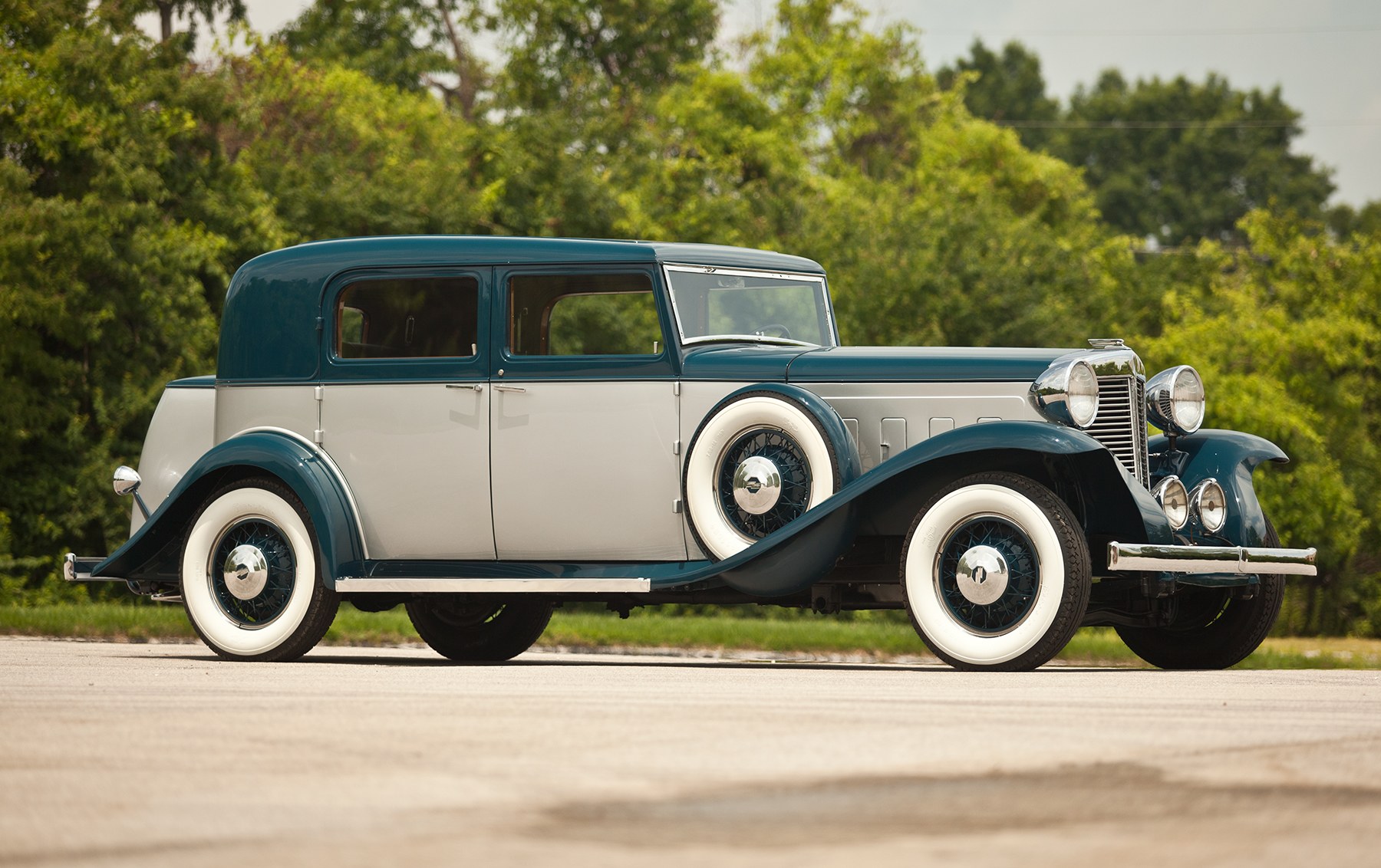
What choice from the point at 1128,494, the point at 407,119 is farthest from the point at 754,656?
the point at 407,119

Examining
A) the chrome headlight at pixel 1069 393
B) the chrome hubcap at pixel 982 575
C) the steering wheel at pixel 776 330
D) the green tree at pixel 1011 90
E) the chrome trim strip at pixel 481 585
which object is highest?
the green tree at pixel 1011 90

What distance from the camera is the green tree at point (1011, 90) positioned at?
224 feet

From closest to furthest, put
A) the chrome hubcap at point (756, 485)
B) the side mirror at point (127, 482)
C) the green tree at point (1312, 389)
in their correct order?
1. the chrome hubcap at point (756, 485)
2. the side mirror at point (127, 482)
3. the green tree at point (1312, 389)

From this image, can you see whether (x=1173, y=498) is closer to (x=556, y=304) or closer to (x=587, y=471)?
(x=587, y=471)

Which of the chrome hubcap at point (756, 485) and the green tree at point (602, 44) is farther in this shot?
the green tree at point (602, 44)

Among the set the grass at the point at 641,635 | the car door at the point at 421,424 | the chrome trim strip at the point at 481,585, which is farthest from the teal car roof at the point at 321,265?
the grass at the point at 641,635

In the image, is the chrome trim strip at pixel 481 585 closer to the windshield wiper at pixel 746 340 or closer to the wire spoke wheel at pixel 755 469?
the wire spoke wheel at pixel 755 469

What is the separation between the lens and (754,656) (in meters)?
13.9

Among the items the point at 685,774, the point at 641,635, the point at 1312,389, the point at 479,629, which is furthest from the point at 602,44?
the point at 685,774

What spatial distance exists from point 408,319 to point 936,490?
3006 millimetres

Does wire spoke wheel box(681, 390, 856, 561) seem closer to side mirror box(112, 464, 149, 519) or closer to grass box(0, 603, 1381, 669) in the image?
side mirror box(112, 464, 149, 519)

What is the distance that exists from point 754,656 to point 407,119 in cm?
2465

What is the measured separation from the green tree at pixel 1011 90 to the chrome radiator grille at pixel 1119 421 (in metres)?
60.5

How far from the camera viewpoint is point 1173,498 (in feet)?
27.6
